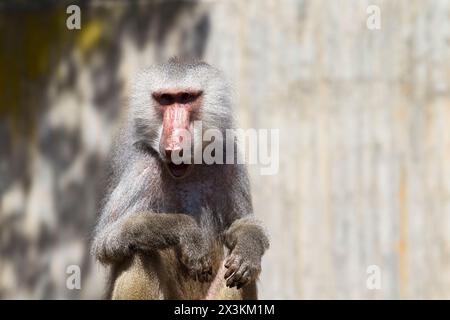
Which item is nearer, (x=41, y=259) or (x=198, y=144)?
(x=198, y=144)

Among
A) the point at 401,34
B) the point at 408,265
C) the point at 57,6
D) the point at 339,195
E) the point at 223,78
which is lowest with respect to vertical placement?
the point at 408,265

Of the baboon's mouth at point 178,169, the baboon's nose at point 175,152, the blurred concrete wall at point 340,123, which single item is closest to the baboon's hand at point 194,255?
the baboon's mouth at point 178,169

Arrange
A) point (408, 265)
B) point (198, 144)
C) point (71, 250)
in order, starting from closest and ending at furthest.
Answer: point (198, 144) < point (408, 265) < point (71, 250)

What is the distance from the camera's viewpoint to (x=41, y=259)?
29.7 feet

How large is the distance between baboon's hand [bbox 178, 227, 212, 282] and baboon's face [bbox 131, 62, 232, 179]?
1.25 feet

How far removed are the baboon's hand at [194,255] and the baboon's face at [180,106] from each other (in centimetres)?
38

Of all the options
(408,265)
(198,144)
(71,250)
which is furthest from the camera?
(71,250)

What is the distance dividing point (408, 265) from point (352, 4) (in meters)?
2.15

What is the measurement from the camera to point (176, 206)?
5965 mm

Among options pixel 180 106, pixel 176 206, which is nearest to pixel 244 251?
pixel 176 206

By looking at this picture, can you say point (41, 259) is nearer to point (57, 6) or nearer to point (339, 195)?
point (57, 6)

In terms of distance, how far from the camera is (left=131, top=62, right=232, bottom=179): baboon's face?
5.73 meters

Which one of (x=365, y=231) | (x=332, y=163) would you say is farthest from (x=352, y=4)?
(x=365, y=231)

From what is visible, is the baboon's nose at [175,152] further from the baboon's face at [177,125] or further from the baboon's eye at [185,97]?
the baboon's eye at [185,97]
